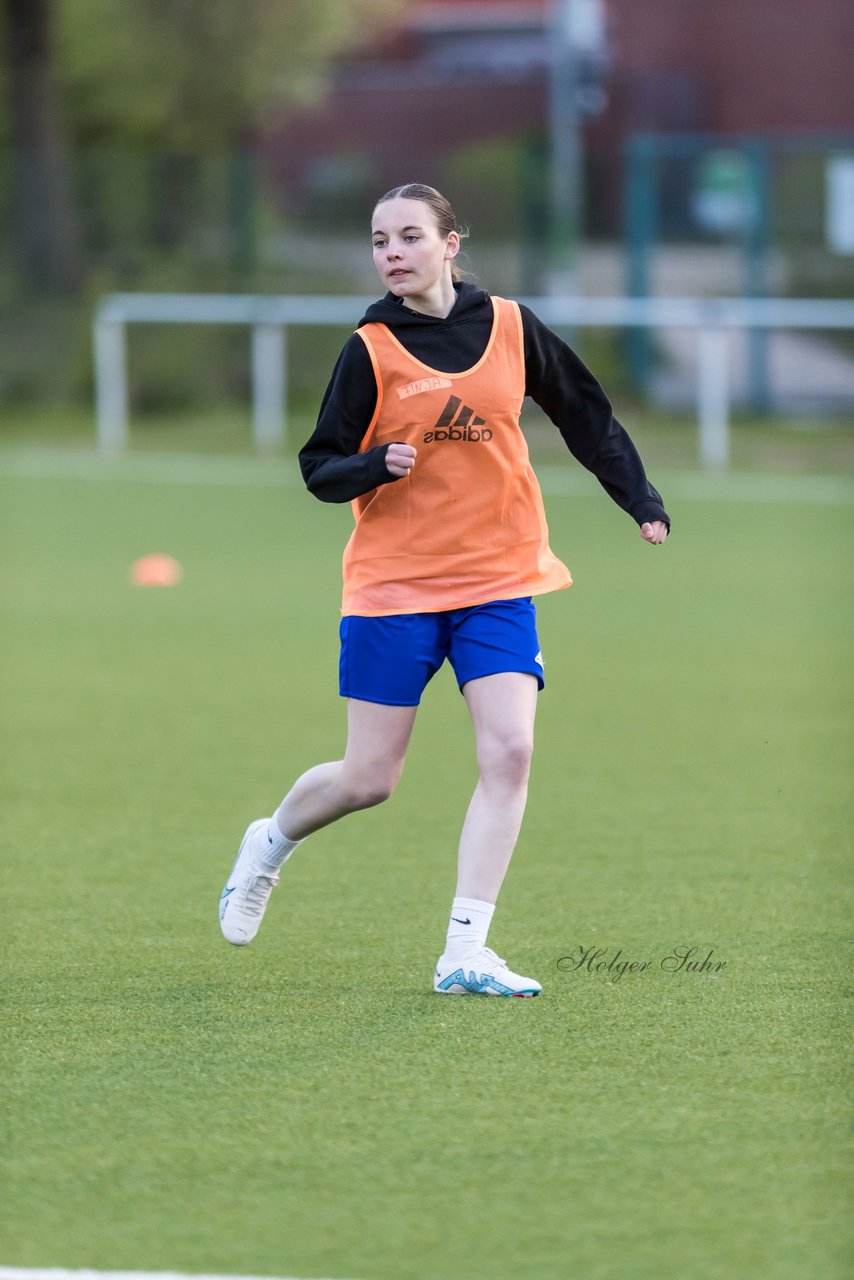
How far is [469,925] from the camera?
452 centimetres

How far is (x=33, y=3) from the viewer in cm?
2602

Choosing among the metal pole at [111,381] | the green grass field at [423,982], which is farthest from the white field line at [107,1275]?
the metal pole at [111,381]

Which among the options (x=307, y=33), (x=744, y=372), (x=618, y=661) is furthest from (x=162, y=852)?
(x=307, y=33)

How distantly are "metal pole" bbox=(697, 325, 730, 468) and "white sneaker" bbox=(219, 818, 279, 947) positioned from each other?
13915 millimetres

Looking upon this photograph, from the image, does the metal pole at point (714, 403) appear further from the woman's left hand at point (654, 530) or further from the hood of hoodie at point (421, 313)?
the hood of hoodie at point (421, 313)

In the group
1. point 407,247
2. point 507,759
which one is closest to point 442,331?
point 407,247

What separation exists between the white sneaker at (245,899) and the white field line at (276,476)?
11.6 metres

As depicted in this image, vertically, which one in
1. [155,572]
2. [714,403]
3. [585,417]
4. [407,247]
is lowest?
[714,403]

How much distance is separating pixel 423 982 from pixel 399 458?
122 centimetres

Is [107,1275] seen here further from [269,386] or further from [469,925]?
[269,386]

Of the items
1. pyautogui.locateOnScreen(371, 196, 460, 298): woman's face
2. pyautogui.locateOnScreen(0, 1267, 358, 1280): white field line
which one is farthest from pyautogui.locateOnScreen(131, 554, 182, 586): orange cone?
pyautogui.locateOnScreen(0, 1267, 358, 1280): white field line

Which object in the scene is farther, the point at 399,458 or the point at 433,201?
the point at 433,201

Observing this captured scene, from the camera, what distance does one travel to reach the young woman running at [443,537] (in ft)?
14.9

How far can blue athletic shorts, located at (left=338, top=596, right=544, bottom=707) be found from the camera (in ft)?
15.1
